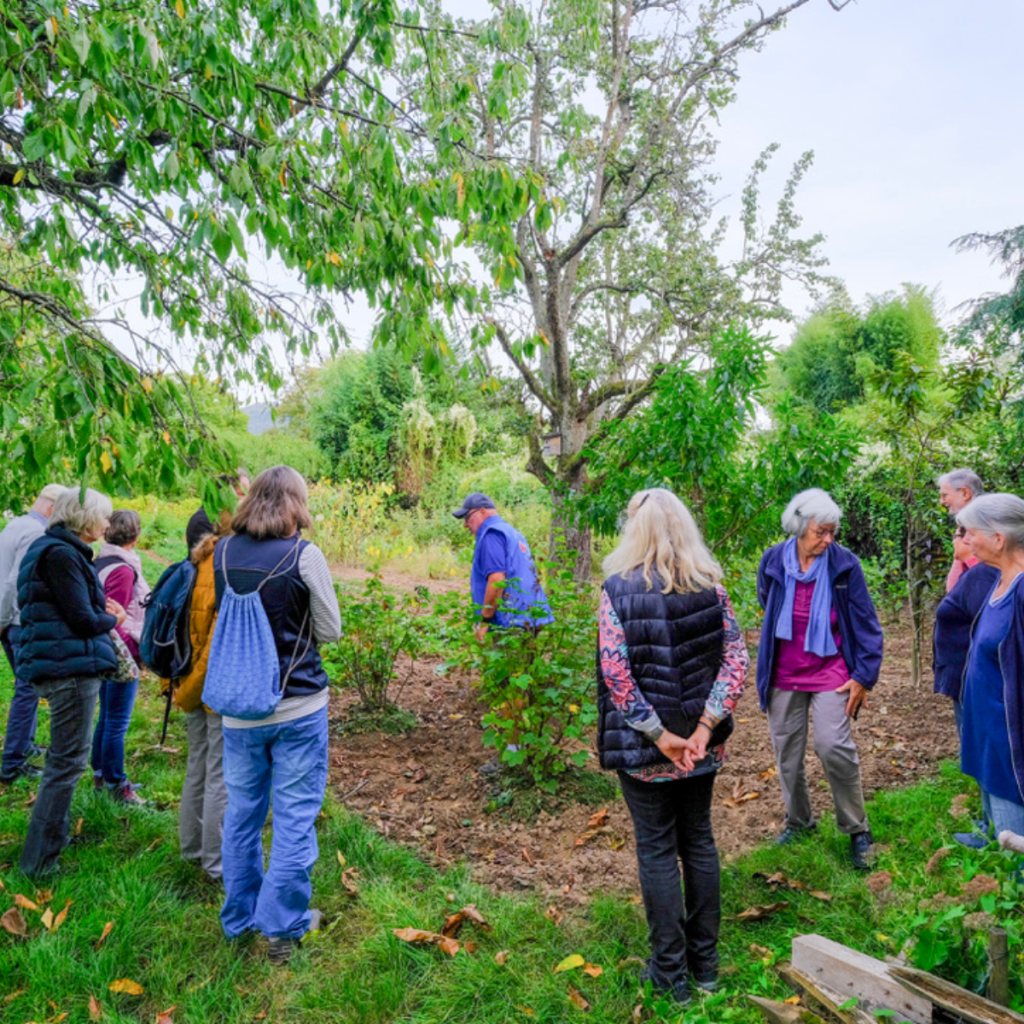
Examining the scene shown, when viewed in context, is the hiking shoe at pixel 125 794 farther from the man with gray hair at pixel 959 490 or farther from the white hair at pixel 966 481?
the white hair at pixel 966 481

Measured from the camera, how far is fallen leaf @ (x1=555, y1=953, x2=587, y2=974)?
2.80m

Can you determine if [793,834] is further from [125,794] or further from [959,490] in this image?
[125,794]

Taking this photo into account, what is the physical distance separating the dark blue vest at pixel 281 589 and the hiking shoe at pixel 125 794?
2.05m

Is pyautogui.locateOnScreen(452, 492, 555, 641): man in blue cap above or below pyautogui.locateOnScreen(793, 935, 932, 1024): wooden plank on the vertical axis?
above

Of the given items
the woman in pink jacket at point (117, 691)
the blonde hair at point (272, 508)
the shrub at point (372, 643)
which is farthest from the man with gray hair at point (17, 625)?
the blonde hair at point (272, 508)

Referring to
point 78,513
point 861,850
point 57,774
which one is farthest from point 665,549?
point 57,774

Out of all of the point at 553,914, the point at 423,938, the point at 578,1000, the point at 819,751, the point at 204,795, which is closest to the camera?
the point at 578,1000

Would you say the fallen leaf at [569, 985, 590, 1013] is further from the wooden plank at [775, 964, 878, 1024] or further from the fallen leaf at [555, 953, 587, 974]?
the wooden plank at [775, 964, 878, 1024]

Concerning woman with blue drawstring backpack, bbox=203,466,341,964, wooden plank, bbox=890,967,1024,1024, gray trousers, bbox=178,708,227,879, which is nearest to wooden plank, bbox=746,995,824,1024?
wooden plank, bbox=890,967,1024,1024

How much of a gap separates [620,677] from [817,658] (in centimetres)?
145

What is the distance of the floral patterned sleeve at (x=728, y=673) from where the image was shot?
2.66 m

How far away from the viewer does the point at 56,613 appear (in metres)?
3.51

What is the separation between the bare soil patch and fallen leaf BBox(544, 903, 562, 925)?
11 cm

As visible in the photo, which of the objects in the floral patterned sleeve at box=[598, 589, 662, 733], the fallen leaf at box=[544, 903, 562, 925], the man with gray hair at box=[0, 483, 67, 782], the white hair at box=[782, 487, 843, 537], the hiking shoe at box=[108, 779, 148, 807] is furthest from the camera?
the man with gray hair at box=[0, 483, 67, 782]
